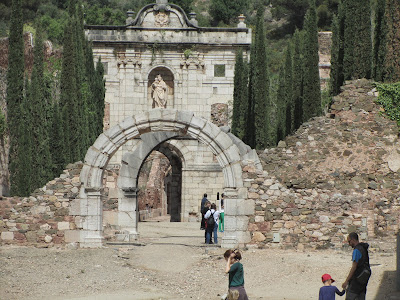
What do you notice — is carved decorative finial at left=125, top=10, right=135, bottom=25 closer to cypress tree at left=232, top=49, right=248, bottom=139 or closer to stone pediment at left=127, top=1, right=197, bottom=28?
stone pediment at left=127, top=1, right=197, bottom=28

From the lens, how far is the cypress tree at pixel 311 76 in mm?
27359

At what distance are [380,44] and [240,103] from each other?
1108cm

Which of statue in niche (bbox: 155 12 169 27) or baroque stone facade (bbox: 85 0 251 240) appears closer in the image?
baroque stone facade (bbox: 85 0 251 240)

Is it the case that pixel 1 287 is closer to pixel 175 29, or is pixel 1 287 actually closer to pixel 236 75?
pixel 236 75

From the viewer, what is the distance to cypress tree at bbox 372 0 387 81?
75.5 ft

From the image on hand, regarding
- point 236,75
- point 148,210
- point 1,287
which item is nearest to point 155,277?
point 1,287

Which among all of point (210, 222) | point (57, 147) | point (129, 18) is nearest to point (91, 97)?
point (57, 147)

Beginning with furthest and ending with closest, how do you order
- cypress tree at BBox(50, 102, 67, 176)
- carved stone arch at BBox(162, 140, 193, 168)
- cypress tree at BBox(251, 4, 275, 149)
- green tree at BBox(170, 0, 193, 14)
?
green tree at BBox(170, 0, 193, 14) → carved stone arch at BBox(162, 140, 193, 168) → cypress tree at BBox(251, 4, 275, 149) → cypress tree at BBox(50, 102, 67, 176)

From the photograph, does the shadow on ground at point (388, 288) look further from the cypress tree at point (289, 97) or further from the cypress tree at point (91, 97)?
the cypress tree at point (91, 97)

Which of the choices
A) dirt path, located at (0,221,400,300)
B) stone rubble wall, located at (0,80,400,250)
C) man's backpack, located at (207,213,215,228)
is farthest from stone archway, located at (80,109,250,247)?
man's backpack, located at (207,213,215,228)

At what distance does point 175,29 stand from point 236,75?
5.75 meters

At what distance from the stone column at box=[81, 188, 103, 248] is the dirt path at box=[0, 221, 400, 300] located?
414 mm

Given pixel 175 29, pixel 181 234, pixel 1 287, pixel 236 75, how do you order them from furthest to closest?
pixel 175 29 → pixel 236 75 → pixel 181 234 → pixel 1 287

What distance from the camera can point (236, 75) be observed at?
114 ft
